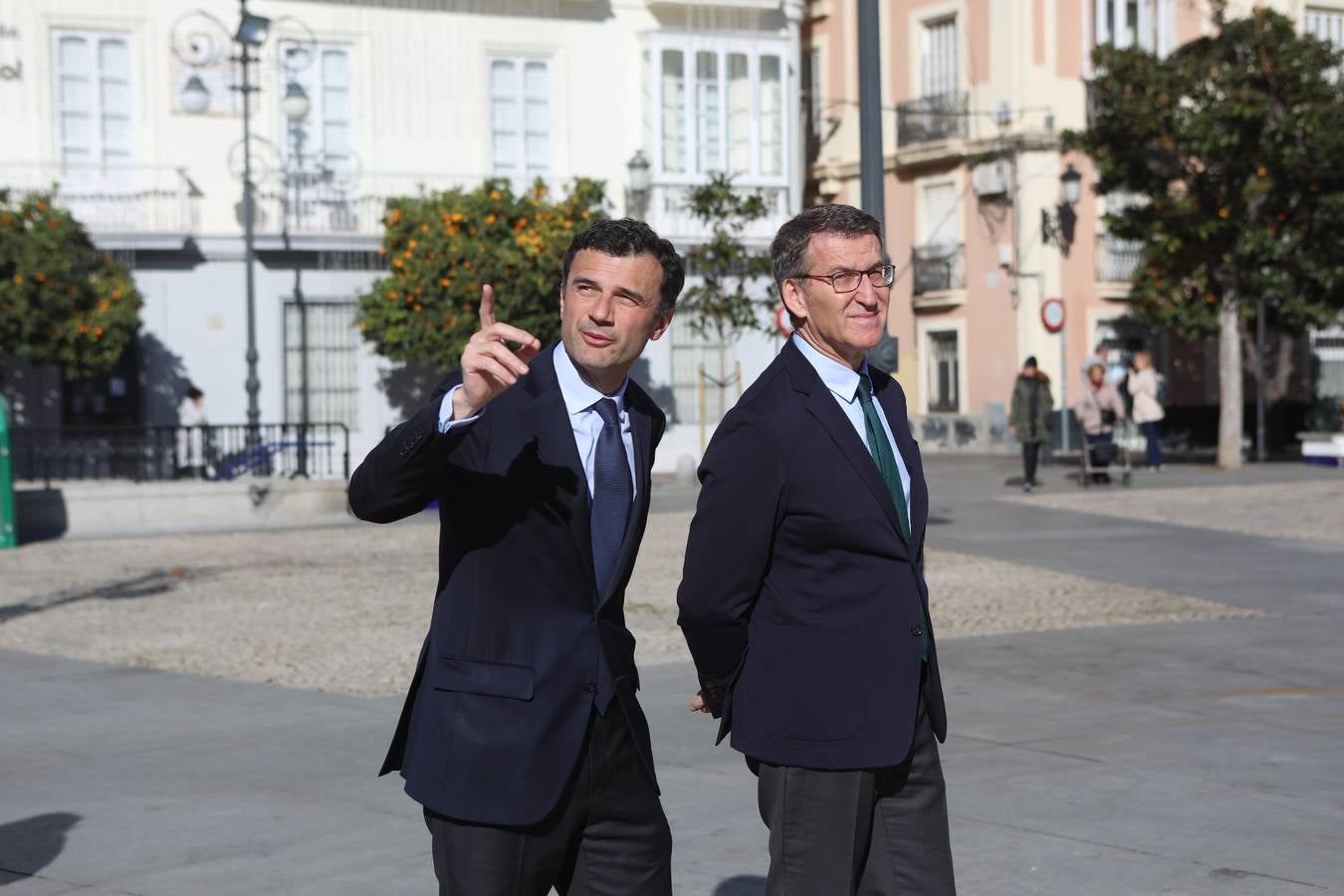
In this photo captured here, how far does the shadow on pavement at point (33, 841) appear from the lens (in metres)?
6.20

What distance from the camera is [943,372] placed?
127 feet

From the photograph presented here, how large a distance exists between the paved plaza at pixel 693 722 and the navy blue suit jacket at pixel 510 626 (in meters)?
2.24

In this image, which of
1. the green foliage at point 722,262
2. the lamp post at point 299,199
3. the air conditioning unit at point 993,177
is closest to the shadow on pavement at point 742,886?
the green foliage at point 722,262

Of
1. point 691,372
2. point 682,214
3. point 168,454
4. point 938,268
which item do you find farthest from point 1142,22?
point 168,454

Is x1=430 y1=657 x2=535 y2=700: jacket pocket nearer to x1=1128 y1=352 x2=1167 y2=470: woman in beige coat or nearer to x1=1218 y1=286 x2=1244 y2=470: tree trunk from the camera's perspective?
x1=1128 y1=352 x2=1167 y2=470: woman in beige coat

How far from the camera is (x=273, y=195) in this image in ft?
93.1

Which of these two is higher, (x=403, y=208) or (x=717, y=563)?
(x=403, y=208)

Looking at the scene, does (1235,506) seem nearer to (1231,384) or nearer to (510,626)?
(1231,384)

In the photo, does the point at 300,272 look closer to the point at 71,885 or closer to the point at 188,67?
the point at 188,67

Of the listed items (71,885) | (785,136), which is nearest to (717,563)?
(71,885)

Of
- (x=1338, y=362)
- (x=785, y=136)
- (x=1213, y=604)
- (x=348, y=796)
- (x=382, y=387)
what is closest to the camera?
(x=348, y=796)

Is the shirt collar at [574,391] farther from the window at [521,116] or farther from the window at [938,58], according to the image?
the window at [938,58]

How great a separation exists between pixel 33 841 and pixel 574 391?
363cm

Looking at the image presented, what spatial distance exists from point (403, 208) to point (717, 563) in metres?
24.3
